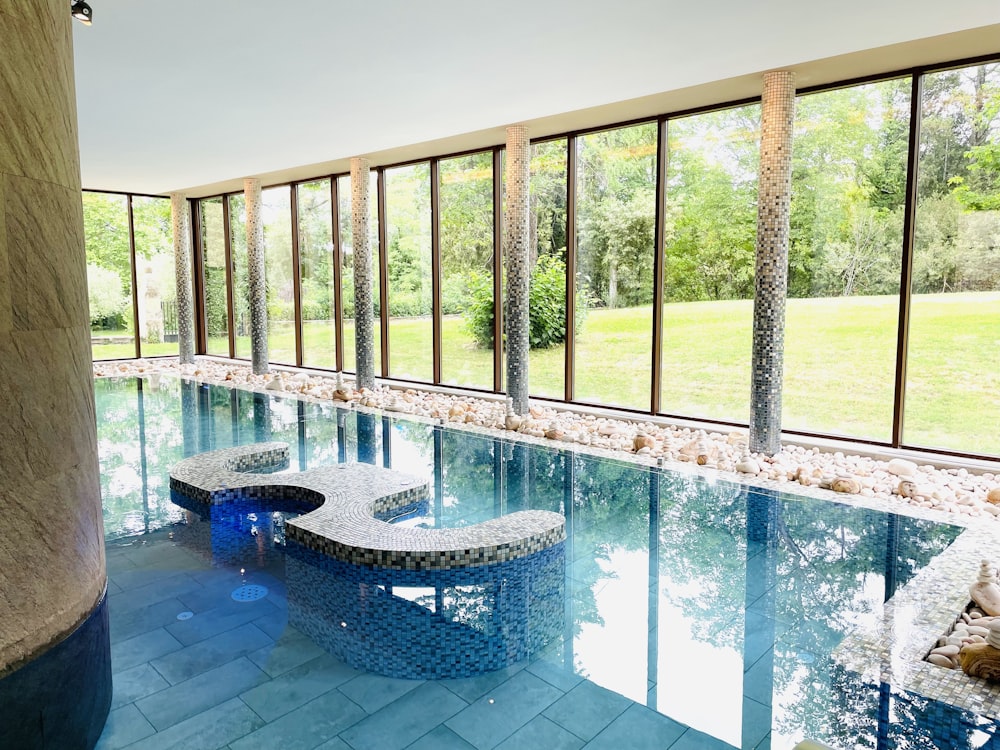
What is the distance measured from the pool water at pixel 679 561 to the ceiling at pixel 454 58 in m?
3.46

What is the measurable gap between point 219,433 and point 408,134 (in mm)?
4203

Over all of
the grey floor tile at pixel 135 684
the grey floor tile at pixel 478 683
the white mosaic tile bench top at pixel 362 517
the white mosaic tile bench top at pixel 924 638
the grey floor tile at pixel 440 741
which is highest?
the white mosaic tile bench top at pixel 362 517

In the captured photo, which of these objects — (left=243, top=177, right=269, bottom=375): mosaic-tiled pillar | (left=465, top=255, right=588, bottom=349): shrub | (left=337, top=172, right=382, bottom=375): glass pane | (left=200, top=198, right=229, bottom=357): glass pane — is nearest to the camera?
(left=465, top=255, right=588, bottom=349): shrub

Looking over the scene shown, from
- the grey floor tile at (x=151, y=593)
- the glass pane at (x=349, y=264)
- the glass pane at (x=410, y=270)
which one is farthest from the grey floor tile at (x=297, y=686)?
the glass pane at (x=349, y=264)

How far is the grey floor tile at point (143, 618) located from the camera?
335 centimetres

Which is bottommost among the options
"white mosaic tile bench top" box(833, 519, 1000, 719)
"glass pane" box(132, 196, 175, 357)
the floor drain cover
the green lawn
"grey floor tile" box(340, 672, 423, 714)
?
"grey floor tile" box(340, 672, 423, 714)

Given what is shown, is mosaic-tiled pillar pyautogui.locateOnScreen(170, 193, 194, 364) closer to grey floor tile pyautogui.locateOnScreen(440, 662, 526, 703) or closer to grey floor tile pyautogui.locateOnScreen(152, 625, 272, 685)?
grey floor tile pyautogui.locateOnScreen(152, 625, 272, 685)

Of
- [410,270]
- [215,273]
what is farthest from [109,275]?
[410,270]

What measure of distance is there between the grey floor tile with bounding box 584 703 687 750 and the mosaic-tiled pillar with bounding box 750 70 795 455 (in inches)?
172

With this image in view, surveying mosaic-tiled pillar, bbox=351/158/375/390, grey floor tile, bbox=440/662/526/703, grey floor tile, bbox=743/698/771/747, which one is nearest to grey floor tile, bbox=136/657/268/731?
grey floor tile, bbox=440/662/526/703

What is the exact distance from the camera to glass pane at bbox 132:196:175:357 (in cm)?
1448

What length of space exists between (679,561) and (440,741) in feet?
7.07

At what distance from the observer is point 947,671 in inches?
113

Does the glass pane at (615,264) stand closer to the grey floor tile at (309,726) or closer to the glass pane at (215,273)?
the grey floor tile at (309,726)
